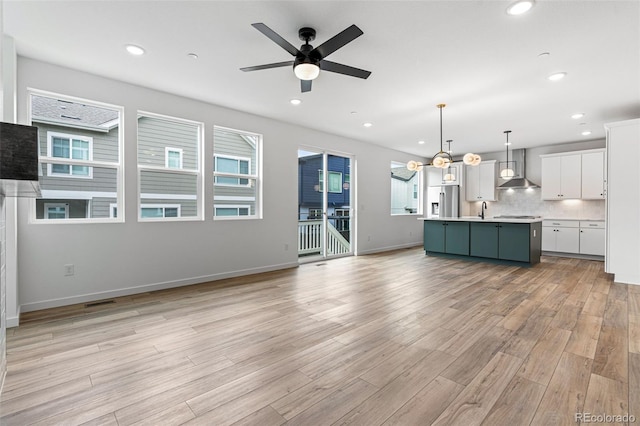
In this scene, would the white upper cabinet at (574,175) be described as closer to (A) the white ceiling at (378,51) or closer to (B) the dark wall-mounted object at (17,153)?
(A) the white ceiling at (378,51)

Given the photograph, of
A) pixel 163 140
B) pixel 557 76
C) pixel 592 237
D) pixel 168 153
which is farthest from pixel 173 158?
pixel 592 237

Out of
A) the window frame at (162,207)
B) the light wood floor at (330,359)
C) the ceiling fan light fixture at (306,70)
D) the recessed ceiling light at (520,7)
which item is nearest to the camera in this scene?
the light wood floor at (330,359)

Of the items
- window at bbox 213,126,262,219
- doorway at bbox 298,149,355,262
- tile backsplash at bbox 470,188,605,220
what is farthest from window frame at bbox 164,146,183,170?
tile backsplash at bbox 470,188,605,220

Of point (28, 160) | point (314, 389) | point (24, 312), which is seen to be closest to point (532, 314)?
point (314, 389)

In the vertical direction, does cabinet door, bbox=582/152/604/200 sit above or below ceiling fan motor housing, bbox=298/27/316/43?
below

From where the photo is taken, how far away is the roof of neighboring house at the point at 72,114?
360cm

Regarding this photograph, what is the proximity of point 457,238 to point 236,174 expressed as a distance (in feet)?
16.2

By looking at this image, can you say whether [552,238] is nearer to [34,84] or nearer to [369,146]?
[369,146]

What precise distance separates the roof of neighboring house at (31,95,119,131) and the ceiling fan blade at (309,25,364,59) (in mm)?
3068

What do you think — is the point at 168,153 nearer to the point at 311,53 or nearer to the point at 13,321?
the point at 13,321

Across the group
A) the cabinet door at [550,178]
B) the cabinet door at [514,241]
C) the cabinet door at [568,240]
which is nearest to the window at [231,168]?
the cabinet door at [514,241]

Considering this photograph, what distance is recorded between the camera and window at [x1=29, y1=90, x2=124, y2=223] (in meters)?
3.60

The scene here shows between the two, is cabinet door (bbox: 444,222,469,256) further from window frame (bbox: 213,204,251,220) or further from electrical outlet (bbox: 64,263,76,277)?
electrical outlet (bbox: 64,263,76,277)

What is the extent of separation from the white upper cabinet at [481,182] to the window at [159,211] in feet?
25.4
